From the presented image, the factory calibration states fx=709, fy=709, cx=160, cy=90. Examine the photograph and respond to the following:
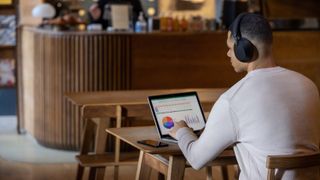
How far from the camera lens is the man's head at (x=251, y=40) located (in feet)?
9.35

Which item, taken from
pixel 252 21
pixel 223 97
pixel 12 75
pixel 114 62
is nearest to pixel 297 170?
pixel 223 97

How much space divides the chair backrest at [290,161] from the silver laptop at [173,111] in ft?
2.41

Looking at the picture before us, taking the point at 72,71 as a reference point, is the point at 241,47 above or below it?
above

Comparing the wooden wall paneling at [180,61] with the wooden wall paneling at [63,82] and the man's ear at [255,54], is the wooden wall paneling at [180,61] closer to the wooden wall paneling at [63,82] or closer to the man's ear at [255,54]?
the wooden wall paneling at [63,82]

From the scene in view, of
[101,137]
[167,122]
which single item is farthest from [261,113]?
[101,137]

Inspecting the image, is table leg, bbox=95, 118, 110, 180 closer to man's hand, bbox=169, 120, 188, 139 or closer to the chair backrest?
man's hand, bbox=169, 120, 188, 139

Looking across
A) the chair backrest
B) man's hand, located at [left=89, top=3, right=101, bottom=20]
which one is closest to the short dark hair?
the chair backrest

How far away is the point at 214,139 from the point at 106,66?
3.81 metres

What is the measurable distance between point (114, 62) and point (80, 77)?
350mm

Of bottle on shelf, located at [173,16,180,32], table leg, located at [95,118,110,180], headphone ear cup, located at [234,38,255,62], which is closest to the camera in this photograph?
headphone ear cup, located at [234,38,255,62]

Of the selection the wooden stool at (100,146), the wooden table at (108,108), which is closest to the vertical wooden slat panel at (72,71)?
the wooden table at (108,108)

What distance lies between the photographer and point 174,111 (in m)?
3.50

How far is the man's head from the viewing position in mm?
2850

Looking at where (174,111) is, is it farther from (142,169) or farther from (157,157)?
(142,169)
